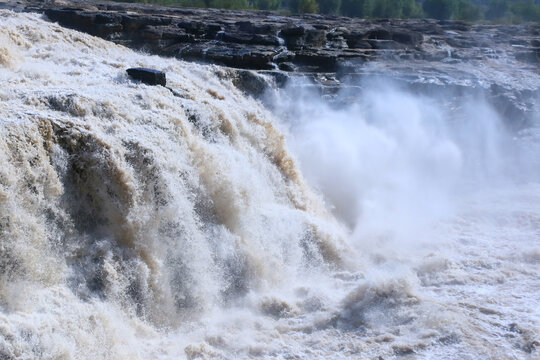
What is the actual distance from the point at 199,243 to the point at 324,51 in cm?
941

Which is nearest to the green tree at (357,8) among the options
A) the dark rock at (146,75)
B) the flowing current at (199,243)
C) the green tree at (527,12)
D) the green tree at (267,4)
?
the green tree at (267,4)

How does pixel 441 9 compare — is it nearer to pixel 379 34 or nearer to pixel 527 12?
pixel 527 12

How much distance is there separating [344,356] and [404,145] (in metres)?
8.16

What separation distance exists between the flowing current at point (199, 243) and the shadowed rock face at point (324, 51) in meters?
3.15

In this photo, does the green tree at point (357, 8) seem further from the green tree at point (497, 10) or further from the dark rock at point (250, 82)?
the dark rock at point (250, 82)

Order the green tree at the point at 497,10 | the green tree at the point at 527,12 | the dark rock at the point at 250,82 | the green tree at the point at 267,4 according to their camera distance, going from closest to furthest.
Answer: the dark rock at the point at 250,82
the green tree at the point at 527,12
the green tree at the point at 497,10
the green tree at the point at 267,4

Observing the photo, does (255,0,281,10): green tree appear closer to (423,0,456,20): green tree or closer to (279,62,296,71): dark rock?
(423,0,456,20): green tree

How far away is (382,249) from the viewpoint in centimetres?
946

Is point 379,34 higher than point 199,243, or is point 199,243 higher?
point 379,34

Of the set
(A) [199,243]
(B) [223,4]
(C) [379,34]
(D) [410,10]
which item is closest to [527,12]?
(D) [410,10]

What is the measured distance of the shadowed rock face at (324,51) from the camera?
1398cm

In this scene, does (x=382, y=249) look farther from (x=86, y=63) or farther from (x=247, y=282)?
(x=86, y=63)

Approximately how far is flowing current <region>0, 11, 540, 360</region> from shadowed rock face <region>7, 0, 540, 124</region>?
3.15m

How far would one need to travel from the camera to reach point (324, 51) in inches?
600
